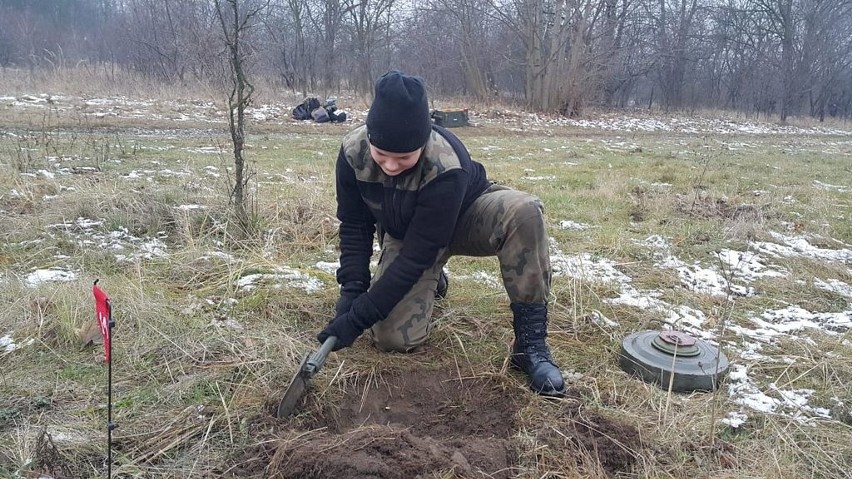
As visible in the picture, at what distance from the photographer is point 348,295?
2344 mm

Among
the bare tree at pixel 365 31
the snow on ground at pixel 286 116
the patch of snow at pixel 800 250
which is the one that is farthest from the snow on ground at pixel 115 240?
the bare tree at pixel 365 31

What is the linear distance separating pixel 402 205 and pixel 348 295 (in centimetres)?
43

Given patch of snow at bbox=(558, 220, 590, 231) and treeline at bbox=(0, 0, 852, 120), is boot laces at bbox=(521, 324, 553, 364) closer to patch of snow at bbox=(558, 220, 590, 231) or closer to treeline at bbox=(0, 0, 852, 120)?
patch of snow at bbox=(558, 220, 590, 231)

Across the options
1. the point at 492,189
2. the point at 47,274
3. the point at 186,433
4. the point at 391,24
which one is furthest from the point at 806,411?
the point at 391,24

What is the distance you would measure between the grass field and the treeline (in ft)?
45.4

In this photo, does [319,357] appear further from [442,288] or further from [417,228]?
[442,288]

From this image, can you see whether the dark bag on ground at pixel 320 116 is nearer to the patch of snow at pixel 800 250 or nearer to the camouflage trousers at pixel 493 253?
the patch of snow at pixel 800 250

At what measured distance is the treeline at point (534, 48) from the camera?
18.9m

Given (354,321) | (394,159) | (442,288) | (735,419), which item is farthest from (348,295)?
(735,419)

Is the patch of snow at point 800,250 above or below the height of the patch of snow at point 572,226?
below

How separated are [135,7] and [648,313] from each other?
79.5 feet

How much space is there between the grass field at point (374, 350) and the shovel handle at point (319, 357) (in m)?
0.14

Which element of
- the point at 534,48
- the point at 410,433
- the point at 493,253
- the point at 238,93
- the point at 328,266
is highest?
the point at 534,48

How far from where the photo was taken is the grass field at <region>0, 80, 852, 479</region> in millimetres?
1763
